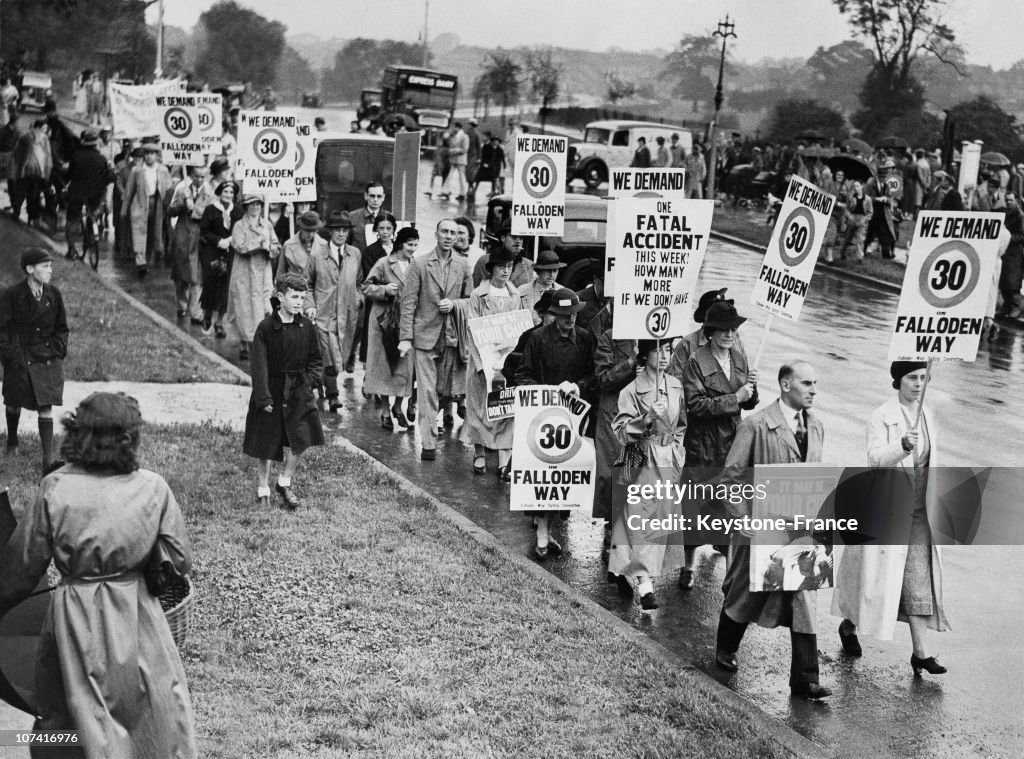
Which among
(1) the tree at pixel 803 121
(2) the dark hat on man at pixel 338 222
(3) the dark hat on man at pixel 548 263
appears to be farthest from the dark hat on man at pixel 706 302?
(1) the tree at pixel 803 121

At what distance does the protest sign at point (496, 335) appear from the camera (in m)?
11.7

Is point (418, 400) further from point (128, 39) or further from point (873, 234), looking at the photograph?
point (128, 39)

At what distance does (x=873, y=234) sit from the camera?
29250 millimetres

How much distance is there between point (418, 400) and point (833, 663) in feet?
17.4

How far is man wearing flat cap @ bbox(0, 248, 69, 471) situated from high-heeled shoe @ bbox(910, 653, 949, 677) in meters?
6.34

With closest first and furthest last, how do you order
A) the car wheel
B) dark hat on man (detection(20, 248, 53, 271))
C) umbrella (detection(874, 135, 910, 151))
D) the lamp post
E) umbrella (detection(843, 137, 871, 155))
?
1. dark hat on man (detection(20, 248, 53, 271))
2. the lamp post
3. the car wheel
4. umbrella (detection(843, 137, 871, 155))
5. umbrella (detection(874, 135, 910, 151))

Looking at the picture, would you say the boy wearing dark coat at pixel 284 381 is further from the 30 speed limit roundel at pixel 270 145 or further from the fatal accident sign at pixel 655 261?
the 30 speed limit roundel at pixel 270 145

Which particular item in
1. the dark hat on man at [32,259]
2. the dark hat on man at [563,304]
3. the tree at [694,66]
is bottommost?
the dark hat on man at [32,259]

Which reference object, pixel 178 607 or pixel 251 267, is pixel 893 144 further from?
pixel 178 607

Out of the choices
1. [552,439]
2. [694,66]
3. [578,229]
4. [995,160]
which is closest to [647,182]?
[552,439]

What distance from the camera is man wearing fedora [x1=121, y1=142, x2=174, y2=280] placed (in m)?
21.2

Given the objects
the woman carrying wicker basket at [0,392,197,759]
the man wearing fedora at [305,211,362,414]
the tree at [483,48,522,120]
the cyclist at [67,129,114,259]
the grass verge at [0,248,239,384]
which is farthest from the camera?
the tree at [483,48,522,120]

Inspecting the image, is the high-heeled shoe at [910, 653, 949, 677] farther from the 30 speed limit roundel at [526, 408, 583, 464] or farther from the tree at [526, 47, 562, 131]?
the tree at [526, 47, 562, 131]

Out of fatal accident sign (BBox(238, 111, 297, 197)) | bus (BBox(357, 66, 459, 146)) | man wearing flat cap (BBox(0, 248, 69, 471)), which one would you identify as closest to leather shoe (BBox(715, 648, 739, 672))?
man wearing flat cap (BBox(0, 248, 69, 471))
